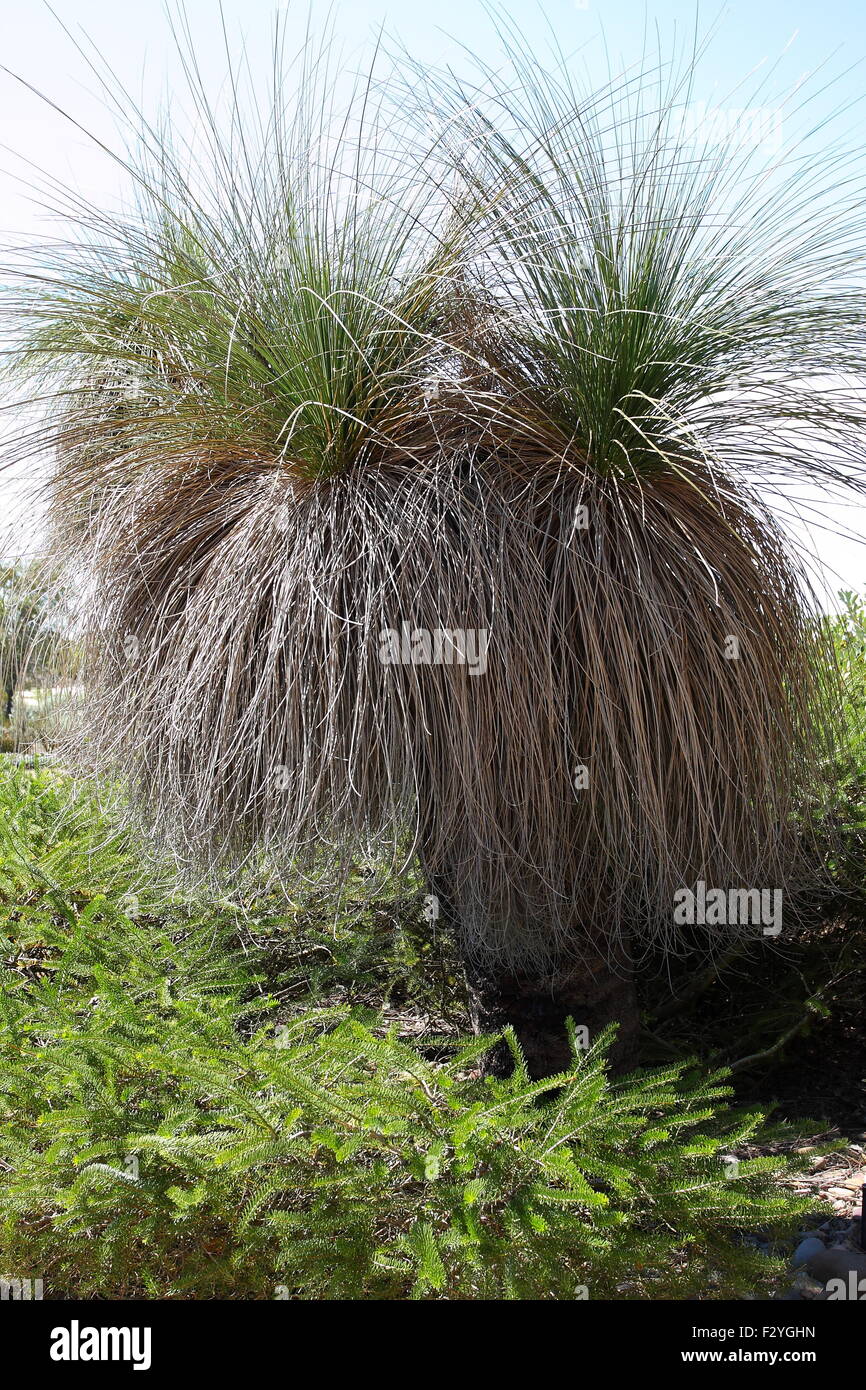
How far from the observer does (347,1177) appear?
1.76 meters

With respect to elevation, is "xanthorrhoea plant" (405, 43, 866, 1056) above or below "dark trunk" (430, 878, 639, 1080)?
above

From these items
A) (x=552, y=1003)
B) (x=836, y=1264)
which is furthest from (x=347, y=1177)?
(x=836, y=1264)

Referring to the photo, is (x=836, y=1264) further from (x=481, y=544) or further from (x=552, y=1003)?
(x=481, y=544)

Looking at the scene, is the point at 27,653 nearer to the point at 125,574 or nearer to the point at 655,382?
the point at 125,574

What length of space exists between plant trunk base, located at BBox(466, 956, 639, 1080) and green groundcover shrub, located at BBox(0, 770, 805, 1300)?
15 cm

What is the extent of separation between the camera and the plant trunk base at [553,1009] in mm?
2443

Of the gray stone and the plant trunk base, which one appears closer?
the gray stone

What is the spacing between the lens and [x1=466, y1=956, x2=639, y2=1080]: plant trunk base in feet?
8.02

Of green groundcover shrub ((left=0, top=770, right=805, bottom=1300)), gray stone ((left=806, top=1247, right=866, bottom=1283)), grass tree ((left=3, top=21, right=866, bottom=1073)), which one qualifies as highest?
grass tree ((left=3, top=21, right=866, bottom=1073))

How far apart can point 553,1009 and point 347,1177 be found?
33.4 inches

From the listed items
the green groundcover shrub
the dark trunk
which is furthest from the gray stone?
the dark trunk

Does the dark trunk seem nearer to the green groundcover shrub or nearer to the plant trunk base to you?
the plant trunk base

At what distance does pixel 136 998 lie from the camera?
2.72 m
